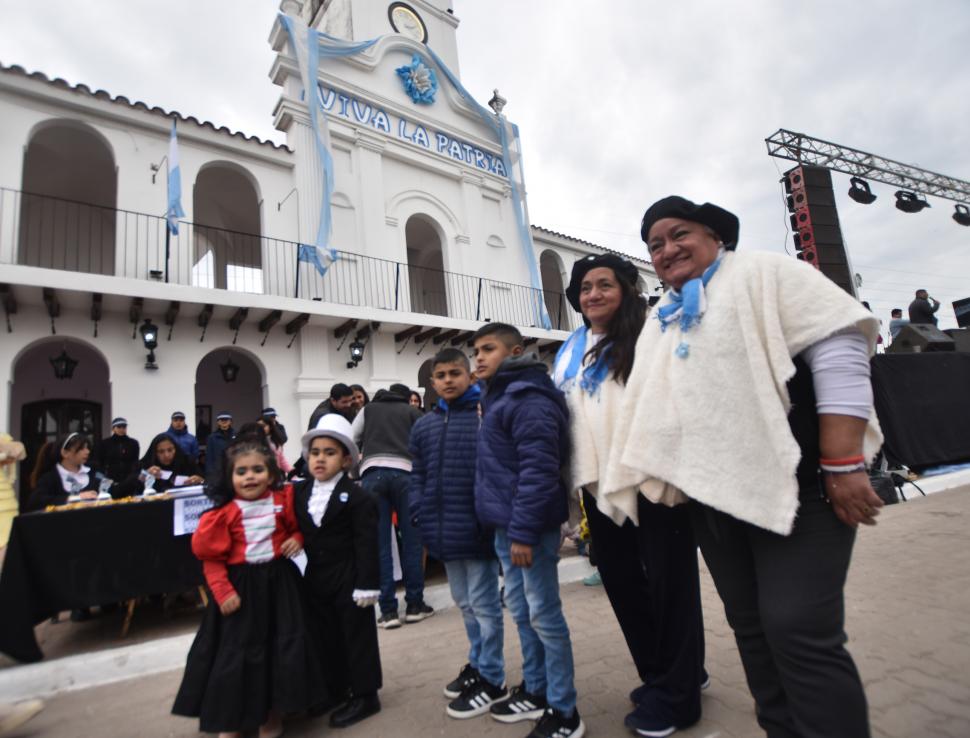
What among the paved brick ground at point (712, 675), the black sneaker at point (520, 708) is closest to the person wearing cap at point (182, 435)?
the paved brick ground at point (712, 675)

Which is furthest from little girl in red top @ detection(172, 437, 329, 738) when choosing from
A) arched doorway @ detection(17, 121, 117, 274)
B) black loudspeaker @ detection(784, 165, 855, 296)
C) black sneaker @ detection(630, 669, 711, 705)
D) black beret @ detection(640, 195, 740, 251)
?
black loudspeaker @ detection(784, 165, 855, 296)

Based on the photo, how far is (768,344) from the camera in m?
1.48

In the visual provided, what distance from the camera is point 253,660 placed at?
238cm

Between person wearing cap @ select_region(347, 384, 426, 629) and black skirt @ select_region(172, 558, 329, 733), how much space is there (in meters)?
1.57

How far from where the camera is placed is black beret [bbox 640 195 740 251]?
177 centimetres

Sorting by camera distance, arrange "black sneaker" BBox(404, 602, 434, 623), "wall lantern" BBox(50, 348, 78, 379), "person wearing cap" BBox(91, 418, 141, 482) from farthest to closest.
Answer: "wall lantern" BBox(50, 348, 78, 379) < "person wearing cap" BBox(91, 418, 141, 482) < "black sneaker" BBox(404, 602, 434, 623)

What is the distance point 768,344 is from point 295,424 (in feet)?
30.5

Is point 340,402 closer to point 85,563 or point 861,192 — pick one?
point 85,563

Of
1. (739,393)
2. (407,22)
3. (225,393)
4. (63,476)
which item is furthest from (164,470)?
(407,22)

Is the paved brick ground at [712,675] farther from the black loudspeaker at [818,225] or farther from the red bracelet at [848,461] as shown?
the black loudspeaker at [818,225]

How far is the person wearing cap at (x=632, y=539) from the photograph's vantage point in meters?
2.12

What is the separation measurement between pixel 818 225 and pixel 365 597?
431 inches

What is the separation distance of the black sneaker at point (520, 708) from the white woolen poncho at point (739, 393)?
1339 millimetres

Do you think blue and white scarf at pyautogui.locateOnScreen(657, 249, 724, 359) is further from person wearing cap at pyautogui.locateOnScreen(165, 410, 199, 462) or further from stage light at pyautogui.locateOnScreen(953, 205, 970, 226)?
stage light at pyautogui.locateOnScreen(953, 205, 970, 226)
